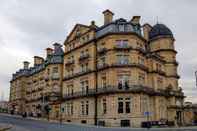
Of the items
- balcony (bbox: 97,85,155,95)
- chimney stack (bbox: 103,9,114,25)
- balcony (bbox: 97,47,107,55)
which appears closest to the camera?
balcony (bbox: 97,85,155,95)

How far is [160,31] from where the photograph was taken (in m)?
69.8

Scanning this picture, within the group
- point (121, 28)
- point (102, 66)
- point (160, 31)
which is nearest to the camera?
point (121, 28)

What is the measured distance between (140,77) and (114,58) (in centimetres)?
640

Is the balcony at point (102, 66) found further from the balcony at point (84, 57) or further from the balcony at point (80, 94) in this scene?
the balcony at point (80, 94)

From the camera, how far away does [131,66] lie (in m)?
54.3

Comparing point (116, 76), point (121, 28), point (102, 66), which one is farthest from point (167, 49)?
point (116, 76)

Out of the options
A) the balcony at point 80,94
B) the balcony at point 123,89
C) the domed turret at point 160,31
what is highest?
the domed turret at point 160,31

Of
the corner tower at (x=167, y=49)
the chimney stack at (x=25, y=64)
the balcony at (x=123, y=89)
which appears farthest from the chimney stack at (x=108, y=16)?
the chimney stack at (x=25, y=64)

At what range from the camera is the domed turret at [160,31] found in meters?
69.6

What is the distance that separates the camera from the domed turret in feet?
228

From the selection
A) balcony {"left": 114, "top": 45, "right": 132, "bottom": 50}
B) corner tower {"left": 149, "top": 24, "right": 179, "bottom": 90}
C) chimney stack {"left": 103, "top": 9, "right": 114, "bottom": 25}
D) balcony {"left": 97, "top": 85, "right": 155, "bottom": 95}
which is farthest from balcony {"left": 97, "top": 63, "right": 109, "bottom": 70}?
corner tower {"left": 149, "top": 24, "right": 179, "bottom": 90}

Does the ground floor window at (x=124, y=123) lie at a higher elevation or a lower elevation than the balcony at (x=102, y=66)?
lower

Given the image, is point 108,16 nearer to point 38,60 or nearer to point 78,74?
point 78,74

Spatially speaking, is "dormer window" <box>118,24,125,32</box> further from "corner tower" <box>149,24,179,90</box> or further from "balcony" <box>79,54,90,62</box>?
"corner tower" <box>149,24,179,90</box>
